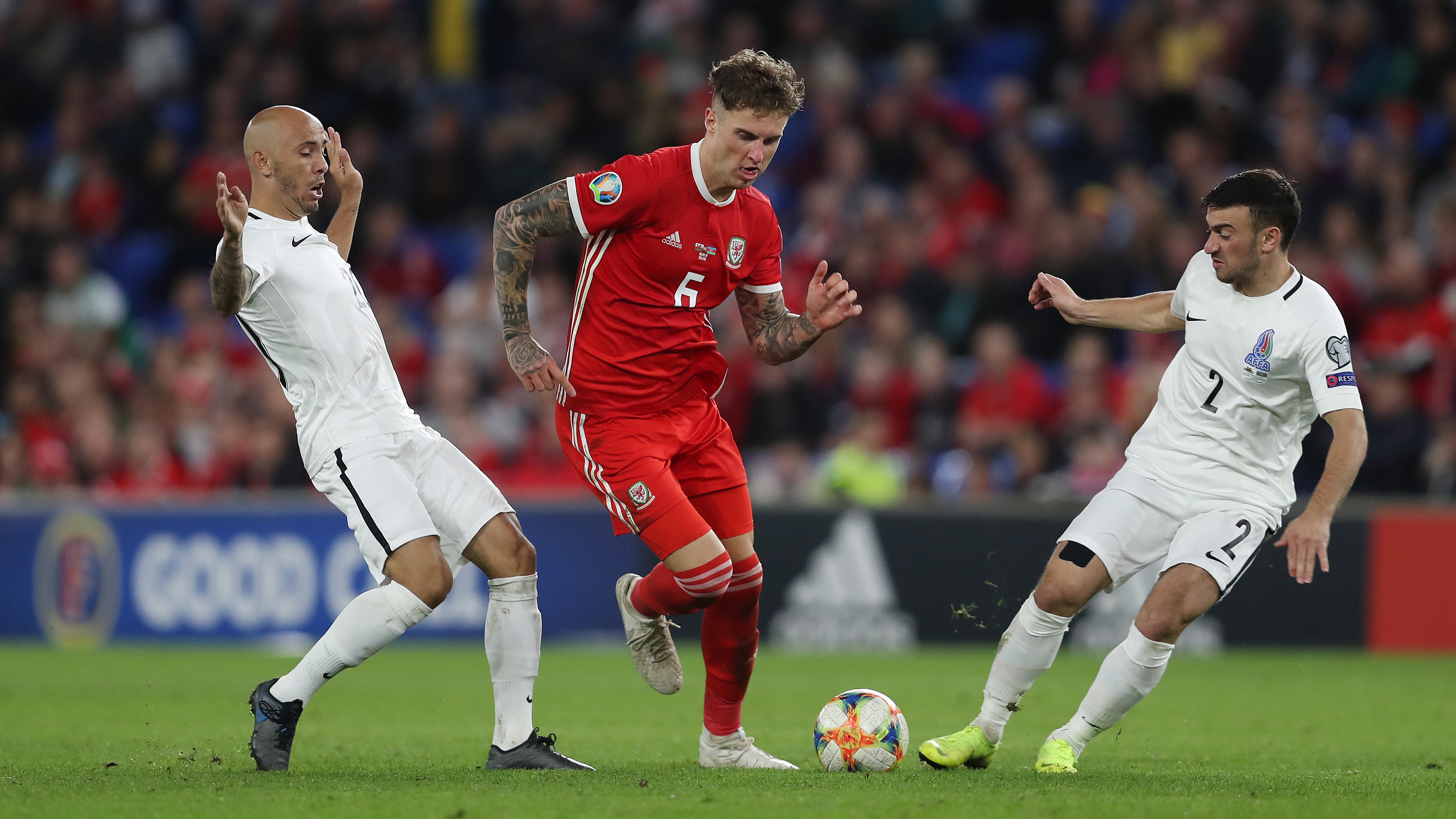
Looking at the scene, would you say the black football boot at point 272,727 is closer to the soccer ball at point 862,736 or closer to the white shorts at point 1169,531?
the soccer ball at point 862,736

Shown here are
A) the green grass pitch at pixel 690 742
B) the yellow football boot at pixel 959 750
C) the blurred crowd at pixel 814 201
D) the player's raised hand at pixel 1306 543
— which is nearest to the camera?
the green grass pitch at pixel 690 742

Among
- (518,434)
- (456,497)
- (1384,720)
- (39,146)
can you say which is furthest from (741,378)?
(39,146)

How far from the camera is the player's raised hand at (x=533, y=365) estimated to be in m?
6.44

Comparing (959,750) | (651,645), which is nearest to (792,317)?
(651,645)

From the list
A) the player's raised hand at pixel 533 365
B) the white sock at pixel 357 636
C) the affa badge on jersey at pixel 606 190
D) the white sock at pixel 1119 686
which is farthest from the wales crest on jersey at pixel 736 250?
the white sock at pixel 1119 686

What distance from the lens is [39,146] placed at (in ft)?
68.4

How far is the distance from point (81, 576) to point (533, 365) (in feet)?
32.5

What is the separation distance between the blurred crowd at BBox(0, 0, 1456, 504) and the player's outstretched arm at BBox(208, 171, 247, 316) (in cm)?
843

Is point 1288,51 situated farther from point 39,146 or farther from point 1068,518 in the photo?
point 39,146

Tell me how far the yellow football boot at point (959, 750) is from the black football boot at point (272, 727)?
7.93 feet

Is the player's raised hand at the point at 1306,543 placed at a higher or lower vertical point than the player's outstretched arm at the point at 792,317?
lower

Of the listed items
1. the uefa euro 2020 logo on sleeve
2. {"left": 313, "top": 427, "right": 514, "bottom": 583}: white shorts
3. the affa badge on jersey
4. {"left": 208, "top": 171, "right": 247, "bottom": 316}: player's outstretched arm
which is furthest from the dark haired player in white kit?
the uefa euro 2020 logo on sleeve

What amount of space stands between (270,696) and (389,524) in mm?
785

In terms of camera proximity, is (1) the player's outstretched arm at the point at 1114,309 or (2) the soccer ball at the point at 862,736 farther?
(1) the player's outstretched arm at the point at 1114,309
